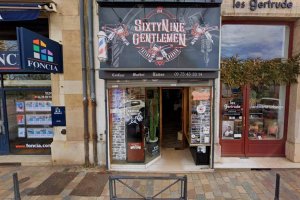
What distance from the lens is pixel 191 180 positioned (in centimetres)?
527

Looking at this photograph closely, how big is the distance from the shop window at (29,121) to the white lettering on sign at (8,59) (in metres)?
1.40

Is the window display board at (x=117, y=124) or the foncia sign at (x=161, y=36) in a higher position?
the foncia sign at (x=161, y=36)

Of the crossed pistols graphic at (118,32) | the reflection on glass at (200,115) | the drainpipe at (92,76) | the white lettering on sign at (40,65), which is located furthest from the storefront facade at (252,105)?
the white lettering on sign at (40,65)

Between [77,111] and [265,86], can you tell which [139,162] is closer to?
[77,111]

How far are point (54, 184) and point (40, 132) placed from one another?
244 centimetres

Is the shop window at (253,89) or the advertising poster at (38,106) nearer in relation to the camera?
the shop window at (253,89)

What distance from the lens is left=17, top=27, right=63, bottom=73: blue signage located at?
4371 millimetres

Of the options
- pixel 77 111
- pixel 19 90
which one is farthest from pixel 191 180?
pixel 19 90

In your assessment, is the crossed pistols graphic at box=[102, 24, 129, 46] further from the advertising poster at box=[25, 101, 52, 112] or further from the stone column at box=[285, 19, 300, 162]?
the stone column at box=[285, 19, 300, 162]

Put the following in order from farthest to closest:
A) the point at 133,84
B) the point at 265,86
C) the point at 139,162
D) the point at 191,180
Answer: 1. the point at 265,86
2. the point at 139,162
3. the point at 133,84
4. the point at 191,180

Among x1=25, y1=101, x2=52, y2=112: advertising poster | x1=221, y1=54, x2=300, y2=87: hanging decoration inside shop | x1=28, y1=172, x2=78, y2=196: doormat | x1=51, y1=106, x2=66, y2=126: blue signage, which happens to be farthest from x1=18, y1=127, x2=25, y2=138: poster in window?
x1=221, y1=54, x2=300, y2=87: hanging decoration inside shop

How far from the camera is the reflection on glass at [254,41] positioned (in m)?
6.47

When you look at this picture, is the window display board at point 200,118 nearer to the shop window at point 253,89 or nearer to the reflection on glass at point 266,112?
the shop window at point 253,89

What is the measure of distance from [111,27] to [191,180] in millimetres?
4455
